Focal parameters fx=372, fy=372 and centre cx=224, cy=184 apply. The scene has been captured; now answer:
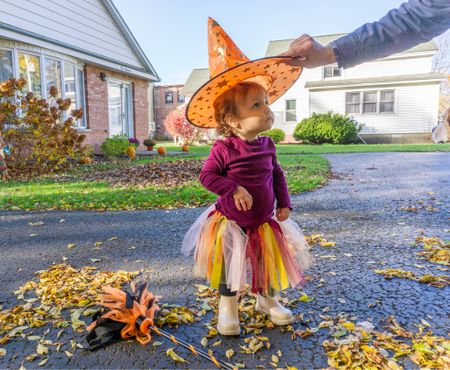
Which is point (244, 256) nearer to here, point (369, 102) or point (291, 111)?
point (369, 102)

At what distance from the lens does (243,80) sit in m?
1.97

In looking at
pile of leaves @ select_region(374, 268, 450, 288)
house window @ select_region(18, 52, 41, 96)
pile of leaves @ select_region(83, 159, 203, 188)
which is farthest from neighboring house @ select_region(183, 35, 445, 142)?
pile of leaves @ select_region(374, 268, 450, 288)

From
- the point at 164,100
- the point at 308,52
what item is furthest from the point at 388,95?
the point at 164,100

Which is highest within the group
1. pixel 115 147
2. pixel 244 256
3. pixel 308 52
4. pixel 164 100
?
pixel 164 100

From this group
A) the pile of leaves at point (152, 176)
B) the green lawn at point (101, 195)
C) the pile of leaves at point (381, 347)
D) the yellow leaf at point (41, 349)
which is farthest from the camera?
the pile of leaves at point (152, 176)

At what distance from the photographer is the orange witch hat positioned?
5.97ft

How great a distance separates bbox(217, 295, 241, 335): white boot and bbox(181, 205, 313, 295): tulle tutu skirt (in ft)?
0.34

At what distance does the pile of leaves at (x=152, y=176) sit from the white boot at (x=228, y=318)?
474 centimetres

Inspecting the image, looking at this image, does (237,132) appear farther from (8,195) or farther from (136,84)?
(136,84)

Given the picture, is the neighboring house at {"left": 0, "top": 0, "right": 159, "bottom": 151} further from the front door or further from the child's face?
the child's face

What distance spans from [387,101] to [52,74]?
18150 millimetres

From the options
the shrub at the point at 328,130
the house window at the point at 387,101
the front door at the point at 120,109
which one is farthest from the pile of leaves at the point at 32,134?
the house window at the point at 387,101

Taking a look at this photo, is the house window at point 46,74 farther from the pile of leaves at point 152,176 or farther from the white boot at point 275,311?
the white boot at point 275,311

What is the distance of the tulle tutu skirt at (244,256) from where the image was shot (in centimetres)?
191
